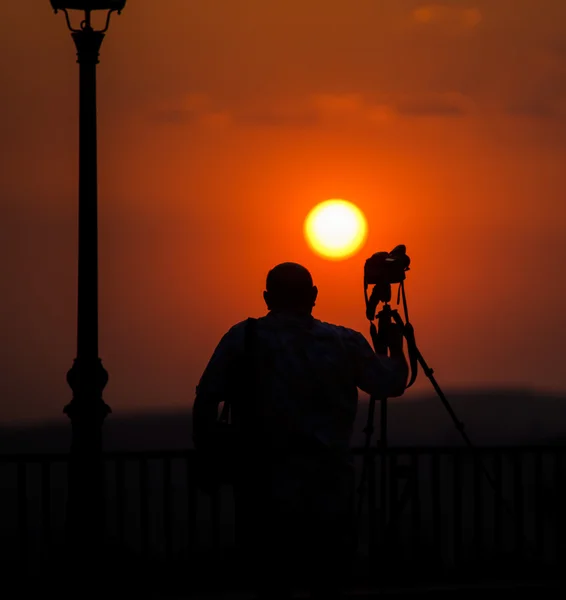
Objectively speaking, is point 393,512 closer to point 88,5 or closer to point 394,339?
point 394,339

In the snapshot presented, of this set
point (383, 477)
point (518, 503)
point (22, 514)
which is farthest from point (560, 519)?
point (22, 514)

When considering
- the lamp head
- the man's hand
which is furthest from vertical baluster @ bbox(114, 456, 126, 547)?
the lamp head

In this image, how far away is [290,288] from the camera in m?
5.24

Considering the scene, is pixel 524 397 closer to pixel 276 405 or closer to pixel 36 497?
pixel 36 497

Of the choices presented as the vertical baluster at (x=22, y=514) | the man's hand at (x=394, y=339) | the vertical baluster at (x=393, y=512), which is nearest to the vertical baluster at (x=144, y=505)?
the vertical baluster at (x=22, y=514)

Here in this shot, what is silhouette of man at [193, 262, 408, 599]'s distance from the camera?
5.09m

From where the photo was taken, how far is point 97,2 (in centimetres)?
731

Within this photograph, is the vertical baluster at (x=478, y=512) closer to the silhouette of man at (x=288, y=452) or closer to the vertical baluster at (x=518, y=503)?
the vertical baluster at (x=518, y=503)

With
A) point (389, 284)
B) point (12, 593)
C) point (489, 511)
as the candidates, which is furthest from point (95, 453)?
point (489, 511)

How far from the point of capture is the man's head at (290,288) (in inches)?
206

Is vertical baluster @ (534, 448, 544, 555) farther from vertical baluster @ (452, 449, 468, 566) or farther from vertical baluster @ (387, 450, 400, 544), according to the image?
vertical baluster @ (387, 450, 400, 544)

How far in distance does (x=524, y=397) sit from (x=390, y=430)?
20.4 meters

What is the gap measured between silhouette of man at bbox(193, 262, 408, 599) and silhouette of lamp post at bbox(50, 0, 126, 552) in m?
2.17

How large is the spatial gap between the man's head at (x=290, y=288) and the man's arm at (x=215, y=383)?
0.23 metres
